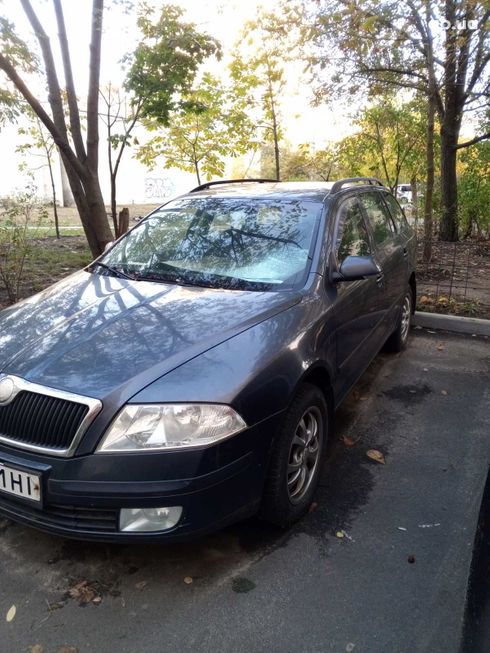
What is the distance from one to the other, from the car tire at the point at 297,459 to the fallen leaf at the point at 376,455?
558mm

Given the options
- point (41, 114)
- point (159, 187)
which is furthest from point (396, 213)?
point (159, 187)

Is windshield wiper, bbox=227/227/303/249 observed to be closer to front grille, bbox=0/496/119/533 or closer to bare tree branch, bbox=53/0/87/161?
front grille, bbox=0/496/119/533

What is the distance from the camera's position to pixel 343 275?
10.1 feet

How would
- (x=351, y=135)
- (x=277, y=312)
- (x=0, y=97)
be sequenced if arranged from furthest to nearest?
(x=351, y=135), (x=0, y=97), (x=277, y=312)

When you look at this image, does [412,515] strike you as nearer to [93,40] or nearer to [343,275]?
[343,275]

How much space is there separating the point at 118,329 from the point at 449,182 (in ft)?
A: 33.6

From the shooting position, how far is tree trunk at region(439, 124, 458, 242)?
10867 millimetres

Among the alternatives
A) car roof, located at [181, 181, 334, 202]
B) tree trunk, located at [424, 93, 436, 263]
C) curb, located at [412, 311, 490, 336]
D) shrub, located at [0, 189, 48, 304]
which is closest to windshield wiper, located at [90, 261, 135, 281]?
car roof, located at [181, 181, 334, 202]

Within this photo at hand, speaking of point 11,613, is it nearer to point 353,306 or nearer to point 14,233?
point 353,306

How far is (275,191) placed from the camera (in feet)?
12.3

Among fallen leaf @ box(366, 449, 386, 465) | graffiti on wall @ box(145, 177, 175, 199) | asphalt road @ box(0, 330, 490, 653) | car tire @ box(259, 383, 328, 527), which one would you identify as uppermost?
graffiti on wall @ box(145, 177, 175, 199)

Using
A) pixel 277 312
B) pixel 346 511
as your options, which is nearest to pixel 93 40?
pixel 277 312

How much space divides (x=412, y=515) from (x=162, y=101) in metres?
7.06

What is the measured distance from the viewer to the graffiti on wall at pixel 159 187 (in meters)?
33.7
